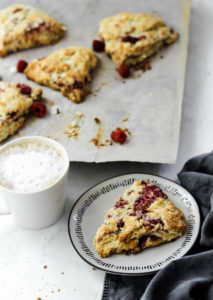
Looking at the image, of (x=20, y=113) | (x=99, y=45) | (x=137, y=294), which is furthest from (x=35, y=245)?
(x=99, y=45)

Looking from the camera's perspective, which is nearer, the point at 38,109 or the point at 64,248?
the point at 64,248

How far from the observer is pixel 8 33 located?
328 cm

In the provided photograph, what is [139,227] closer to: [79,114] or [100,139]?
[100,139]

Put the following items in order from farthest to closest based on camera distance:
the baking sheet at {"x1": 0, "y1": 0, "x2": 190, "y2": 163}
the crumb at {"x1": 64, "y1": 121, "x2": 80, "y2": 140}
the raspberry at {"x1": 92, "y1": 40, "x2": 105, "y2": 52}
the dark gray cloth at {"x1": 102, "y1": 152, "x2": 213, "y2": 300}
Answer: the raspberry at {"x1": 92, "y1": 40, "x2": 105, "y2": 52} → the crumb at {"x1": 64, "y1": 121, "x2": 80, "y2": 140} → the baking sheet at {"x1": 0, "y1": 0, "x2": 190, "y2": 163} → the dark gray cloth at {"x1": 102, "y1": 152, "x2": 213, "y2": 300}

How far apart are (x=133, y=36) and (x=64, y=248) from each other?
5.68 ft

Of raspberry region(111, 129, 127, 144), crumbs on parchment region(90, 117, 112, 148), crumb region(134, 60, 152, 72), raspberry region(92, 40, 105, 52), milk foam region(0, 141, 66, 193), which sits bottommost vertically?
crumbs on parchment region(90, 117, 112, 148)

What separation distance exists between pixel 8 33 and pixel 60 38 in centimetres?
38

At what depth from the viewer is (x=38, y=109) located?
8.98 ft

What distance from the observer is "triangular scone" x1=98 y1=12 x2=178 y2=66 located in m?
3.12

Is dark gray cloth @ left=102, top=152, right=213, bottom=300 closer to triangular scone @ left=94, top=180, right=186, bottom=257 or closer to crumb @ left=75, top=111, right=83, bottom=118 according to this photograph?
triangular scone @ left=94, top=180, right=186, bottom=257

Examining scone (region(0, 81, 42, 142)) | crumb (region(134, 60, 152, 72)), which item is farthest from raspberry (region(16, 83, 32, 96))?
crumb (region(134, 60, 152, 72))

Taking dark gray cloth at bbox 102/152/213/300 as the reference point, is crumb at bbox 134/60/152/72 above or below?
above

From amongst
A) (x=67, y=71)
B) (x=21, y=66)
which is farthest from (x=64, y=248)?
(x=21, y=66)

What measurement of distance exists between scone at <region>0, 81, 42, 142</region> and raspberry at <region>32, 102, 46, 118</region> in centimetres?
3
